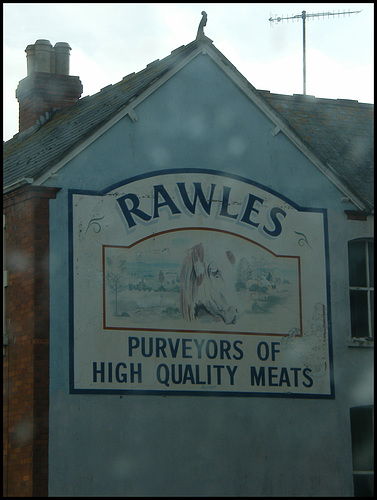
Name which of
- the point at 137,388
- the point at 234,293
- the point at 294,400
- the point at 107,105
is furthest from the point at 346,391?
the point at 107,105

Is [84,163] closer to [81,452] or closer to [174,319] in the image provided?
[174,319]

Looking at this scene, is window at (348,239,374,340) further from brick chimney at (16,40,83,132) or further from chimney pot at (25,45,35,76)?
chimney pot at (25,45,35,76)

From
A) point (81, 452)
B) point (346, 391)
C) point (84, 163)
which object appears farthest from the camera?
point (346, 391)

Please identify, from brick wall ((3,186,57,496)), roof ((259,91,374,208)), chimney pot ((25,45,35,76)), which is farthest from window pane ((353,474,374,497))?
chimney pot ((25,45,35,76))

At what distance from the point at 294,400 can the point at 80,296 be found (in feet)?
14.9

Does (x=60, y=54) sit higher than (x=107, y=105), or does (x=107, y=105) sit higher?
(x=60, y=54)

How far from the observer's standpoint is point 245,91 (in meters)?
19.9

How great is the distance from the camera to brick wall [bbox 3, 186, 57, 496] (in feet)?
56.0

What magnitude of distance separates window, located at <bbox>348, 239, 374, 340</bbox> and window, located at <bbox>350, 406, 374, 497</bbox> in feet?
4.94

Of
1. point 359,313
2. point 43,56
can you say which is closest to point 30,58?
point 43,56

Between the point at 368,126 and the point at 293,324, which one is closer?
the point at 293,324

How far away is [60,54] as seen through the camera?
80.4ft

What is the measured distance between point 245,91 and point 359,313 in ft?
16.2

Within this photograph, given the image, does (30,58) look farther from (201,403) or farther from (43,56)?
(201,403)
